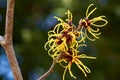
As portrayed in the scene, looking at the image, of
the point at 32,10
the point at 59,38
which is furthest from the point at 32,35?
the point at 59,38

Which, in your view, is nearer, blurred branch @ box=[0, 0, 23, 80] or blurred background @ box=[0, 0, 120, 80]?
blurred branch @ box=[0, 0, 23, 80]

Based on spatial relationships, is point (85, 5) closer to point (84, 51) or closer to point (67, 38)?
point (84, 51)

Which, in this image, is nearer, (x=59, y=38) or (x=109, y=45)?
(x=59, y=38)

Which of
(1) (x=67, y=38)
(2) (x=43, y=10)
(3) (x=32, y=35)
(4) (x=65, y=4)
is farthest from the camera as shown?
(2) (x=43, y=10)

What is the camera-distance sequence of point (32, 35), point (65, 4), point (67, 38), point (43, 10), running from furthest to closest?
point (43, 10)
point (32, 35)
point (65, 4)
point (67, 38)

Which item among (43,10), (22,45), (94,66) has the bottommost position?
(94,66)

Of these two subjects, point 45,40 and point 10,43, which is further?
point 45,40

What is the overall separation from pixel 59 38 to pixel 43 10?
82.1 inches

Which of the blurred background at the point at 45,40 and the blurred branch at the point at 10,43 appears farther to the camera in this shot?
the blurred background at the point at 45,40

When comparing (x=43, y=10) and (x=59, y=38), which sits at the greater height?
(x=43, y=10)

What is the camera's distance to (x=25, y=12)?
285cm

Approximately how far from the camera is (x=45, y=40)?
2.66 metres

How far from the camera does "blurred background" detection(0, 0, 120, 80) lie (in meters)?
2.63

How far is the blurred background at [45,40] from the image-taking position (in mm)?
2633
